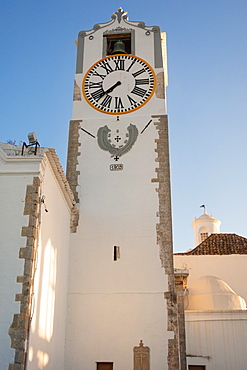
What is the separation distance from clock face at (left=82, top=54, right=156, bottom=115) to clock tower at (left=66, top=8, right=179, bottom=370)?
0.03m

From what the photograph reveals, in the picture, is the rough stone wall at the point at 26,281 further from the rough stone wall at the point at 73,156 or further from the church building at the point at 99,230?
the rough stone wall at the point at 73,156

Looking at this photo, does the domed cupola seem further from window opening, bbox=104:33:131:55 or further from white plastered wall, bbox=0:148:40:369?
white plastered wall, bbox=0:148:40:369

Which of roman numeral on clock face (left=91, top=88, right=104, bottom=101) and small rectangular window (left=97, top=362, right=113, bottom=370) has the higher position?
roman numeral on clock face (left=91, top=88, right=104, bottom=101)

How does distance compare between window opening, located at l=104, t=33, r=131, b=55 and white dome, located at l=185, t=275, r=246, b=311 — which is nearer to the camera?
white dome, located at l=185, t=275, r=246, b=311

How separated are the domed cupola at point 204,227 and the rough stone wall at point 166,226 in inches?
519

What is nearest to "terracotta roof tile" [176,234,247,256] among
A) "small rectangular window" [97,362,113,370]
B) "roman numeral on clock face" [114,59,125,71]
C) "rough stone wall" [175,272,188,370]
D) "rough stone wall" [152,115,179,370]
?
"rough stone wall" [175,272,188,370]

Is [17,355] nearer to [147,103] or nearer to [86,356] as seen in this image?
[86,356]

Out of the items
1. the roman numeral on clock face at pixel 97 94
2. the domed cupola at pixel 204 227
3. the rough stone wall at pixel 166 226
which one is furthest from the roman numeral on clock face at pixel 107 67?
the domed cupola at pixel 204 227

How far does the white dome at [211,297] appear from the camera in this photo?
13.0m

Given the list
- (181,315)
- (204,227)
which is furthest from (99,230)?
(204,227)

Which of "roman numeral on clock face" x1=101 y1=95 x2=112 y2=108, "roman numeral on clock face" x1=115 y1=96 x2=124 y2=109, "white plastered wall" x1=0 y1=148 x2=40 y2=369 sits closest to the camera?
"white plastered wall" x1=0 y1=148 x2=40 y2=369

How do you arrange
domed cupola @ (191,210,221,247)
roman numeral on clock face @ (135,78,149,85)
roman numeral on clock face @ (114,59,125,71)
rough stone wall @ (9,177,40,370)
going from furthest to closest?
1. domed cupola @ (191,210,221,247)
2. roman numeral on clock face @ (114,59,125,71)
3. roman numeral on clock face @ (135,78,149,85)
4. rough stone wall @ (9,177,40,370)

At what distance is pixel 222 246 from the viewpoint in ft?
55.5

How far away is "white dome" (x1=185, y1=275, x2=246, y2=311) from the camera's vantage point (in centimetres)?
1303
